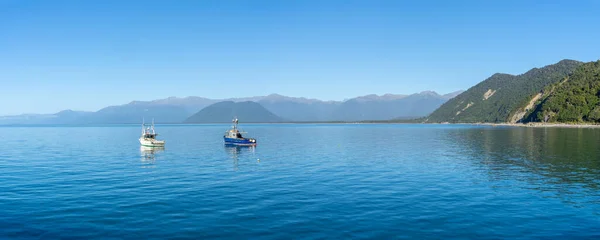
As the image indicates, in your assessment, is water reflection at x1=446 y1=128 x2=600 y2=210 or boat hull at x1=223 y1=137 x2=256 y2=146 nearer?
water reflection at x1=446 y1=128 x2=600 y2=210

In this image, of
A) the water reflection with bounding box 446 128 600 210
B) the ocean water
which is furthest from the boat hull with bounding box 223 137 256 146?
the water reflection with bounding box 446 128 600 210

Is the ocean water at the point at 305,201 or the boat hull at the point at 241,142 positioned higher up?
the boat hull at the point at 241,142

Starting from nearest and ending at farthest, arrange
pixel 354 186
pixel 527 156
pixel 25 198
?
pixel 25 198 → pixel 354 186 → pixel 527 156

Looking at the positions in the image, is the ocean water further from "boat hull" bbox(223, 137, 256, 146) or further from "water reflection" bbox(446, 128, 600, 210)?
"boat hull" bbox(223, 137, 256, 146)

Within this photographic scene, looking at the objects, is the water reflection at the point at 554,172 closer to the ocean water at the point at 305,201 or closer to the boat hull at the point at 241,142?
the ocean water at the point at 305,201

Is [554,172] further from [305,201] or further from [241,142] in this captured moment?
[241,142]

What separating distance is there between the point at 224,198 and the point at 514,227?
86.9 ft

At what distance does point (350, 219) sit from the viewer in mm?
32250

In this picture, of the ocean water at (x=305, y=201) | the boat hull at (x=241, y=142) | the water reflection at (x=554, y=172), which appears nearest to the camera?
the ocean water at (x=305, y=201)

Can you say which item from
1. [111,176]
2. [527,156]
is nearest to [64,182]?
[111,176]

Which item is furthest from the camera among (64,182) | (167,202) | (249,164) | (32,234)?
(249,164)

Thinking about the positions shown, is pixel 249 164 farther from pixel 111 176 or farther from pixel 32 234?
pixel 32 234

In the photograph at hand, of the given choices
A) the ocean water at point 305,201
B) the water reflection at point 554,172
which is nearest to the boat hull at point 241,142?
the ocean water at point 305,201

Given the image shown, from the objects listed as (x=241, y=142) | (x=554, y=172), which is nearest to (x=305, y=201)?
(x=554, y=172)
